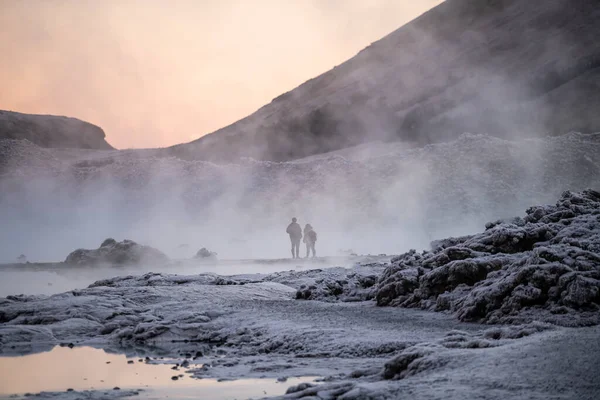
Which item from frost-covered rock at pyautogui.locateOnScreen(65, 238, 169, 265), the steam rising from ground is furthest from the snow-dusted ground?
the steam rising from ground

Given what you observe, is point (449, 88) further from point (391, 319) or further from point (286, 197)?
point (391, 319)

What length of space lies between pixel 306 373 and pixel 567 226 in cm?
517

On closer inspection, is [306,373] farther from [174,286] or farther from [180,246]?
[180,246]

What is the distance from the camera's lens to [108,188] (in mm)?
41938

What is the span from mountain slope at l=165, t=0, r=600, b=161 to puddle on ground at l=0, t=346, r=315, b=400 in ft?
143

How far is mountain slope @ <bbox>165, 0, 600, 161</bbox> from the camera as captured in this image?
50219 millimetres

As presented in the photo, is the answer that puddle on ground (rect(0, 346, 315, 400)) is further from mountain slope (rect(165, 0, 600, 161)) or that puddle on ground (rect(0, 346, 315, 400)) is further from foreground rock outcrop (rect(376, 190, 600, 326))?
mountain slope (rect(165, 0, 600, 161))

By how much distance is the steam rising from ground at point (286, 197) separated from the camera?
33.5 meters

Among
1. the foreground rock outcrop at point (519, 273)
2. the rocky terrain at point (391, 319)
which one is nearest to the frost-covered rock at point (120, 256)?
the rocky terrain at point (391, 319)

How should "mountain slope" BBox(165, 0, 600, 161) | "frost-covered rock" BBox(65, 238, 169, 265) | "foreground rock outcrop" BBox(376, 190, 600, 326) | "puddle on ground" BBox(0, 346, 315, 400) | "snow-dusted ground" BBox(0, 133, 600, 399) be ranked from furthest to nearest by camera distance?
1. "mountain slope" BBox(165, 0, 600, 161)
2. "frost-covered rock" BBox(65, 238, 169, 265)
3. "foreground rock outcrop" BBox(376, 190, 600, 326)
4. "puddle on ground" BBox(0, 346, 315, 400)
5. "snow-dusted ground" BBox(0, 133, 600, 399)

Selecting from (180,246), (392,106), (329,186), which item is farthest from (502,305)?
(392,106)

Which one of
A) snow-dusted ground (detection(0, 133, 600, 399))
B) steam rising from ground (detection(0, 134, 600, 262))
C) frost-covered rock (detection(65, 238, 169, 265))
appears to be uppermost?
steam rising from ground (detection(0, 134, 600, 262))

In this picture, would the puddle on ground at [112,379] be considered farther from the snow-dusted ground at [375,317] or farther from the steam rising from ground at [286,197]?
the steam rising from ground at [286,197]

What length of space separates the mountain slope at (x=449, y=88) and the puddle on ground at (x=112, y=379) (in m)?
43.7
